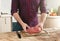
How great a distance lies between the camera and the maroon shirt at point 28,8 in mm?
1527

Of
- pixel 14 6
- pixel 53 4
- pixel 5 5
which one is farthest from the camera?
pixel 53 4

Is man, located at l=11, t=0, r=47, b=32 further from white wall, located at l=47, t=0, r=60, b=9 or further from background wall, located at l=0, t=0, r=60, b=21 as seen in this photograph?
white wall, located at l=47, t=0, r=60, b=9

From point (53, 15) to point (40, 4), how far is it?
1938 mm

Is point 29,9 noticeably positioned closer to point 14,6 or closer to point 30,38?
point 14,6

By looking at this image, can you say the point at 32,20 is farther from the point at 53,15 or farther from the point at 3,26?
the point at 53,15

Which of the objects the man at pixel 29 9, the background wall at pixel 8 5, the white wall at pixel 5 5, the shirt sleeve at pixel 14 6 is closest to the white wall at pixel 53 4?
the background wall at pixel 8 5

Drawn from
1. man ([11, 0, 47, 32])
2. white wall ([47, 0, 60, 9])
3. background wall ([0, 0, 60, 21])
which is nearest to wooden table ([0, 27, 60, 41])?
man ([11, 0, 47, 32])

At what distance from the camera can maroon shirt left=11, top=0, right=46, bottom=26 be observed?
153cm

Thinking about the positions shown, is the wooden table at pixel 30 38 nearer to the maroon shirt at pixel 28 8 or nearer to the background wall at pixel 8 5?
the maroon shirt at pixel 28 8

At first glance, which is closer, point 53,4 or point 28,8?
point 28,8

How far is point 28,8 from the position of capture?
156cm

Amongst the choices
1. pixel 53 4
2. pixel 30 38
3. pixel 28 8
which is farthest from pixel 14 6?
pixel 53 4

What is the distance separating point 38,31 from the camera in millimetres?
1379

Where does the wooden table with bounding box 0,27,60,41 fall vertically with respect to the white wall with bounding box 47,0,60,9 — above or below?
below
